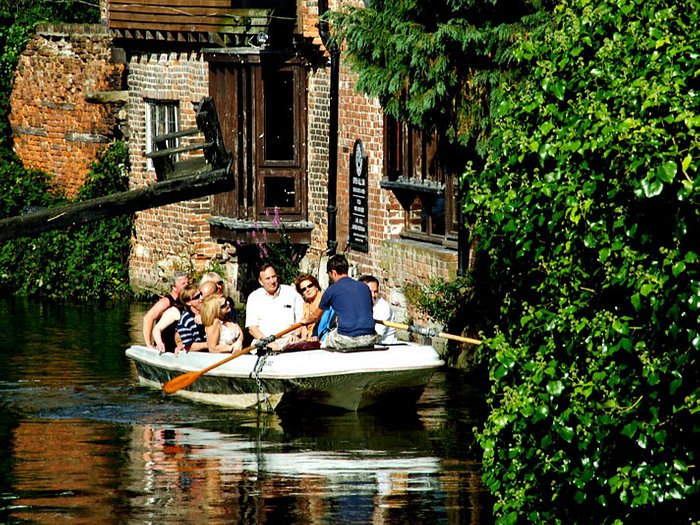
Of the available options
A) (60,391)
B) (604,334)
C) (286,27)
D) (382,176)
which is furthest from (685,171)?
(286,27)

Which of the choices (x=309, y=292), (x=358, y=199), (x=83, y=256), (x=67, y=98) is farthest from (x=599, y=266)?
(x=67, y=98)

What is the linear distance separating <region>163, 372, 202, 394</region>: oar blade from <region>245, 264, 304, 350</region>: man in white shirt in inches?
41.0

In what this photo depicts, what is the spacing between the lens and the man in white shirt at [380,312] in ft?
57.3

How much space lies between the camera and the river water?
1269cm

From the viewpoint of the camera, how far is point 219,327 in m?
17.8

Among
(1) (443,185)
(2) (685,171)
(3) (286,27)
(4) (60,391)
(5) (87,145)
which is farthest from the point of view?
(5) (87,145)

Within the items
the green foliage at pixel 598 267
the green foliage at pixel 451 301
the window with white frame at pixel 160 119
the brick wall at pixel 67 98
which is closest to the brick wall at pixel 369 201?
the green foliage at pixel 451 301

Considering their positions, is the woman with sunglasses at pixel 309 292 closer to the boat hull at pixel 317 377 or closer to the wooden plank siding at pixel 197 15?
the boat hull at pixel 317 377

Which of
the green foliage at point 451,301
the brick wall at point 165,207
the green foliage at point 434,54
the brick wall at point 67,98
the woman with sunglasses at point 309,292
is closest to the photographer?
the green foliage at point 434,54

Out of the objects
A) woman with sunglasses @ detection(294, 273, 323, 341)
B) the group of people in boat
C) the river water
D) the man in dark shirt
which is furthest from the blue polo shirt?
woman with sunglasses @ detection(294, 273, 323, 341)

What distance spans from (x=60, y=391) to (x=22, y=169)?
35.9ft

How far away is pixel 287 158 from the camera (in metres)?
25.0

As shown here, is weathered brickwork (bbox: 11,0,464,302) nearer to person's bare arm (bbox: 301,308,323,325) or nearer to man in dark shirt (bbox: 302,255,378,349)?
person's bare arm (bbox: 301,308,323,325)

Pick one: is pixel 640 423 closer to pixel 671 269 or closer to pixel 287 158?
pixel 671 269
